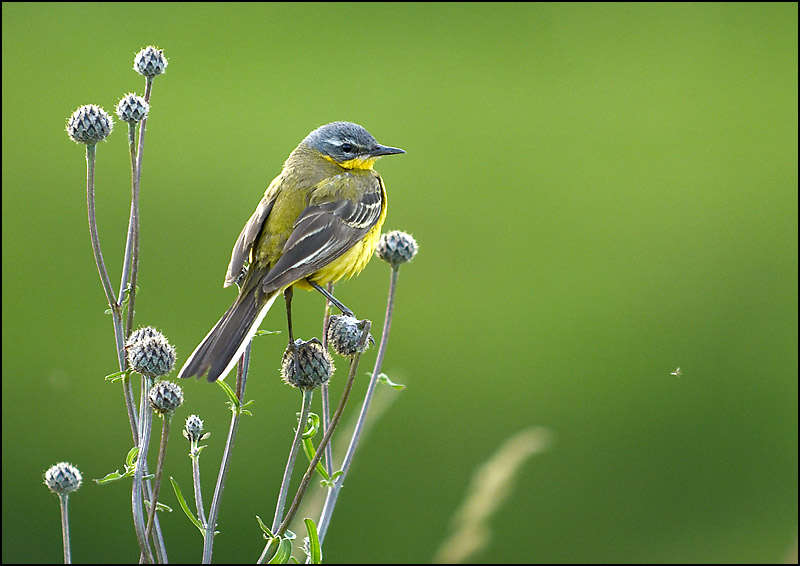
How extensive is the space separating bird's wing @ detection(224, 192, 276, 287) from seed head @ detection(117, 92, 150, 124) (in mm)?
649

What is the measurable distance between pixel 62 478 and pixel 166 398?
74 cm

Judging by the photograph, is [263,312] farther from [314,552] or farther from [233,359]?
[314,552]

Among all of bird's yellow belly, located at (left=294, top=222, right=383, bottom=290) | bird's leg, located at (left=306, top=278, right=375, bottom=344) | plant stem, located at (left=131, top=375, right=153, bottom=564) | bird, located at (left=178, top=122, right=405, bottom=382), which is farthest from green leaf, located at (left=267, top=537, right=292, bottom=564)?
bird's yellow belly, located at (left=294, top=222, right=383, bottom=290)

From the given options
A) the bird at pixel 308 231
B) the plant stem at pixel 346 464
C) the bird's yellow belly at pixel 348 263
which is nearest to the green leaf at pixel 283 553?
the plant stem at pixel 346 464

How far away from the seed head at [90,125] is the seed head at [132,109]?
14 cm

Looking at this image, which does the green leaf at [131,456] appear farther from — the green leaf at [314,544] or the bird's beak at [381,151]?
the bird's beak at [381,151]

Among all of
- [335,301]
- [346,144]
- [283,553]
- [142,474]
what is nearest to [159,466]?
[142,474]

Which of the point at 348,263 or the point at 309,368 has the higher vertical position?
the point at 348,263

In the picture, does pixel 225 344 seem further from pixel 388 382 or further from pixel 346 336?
pixel 388 382

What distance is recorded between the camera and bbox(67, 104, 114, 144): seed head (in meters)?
3.24

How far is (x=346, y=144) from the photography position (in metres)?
4.42

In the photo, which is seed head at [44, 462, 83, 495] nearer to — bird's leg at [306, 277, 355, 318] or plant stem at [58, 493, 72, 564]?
plant stem at [58, 493, 72, 564]

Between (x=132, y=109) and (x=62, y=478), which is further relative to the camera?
(x=62, y=478)

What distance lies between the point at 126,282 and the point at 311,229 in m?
0.99
